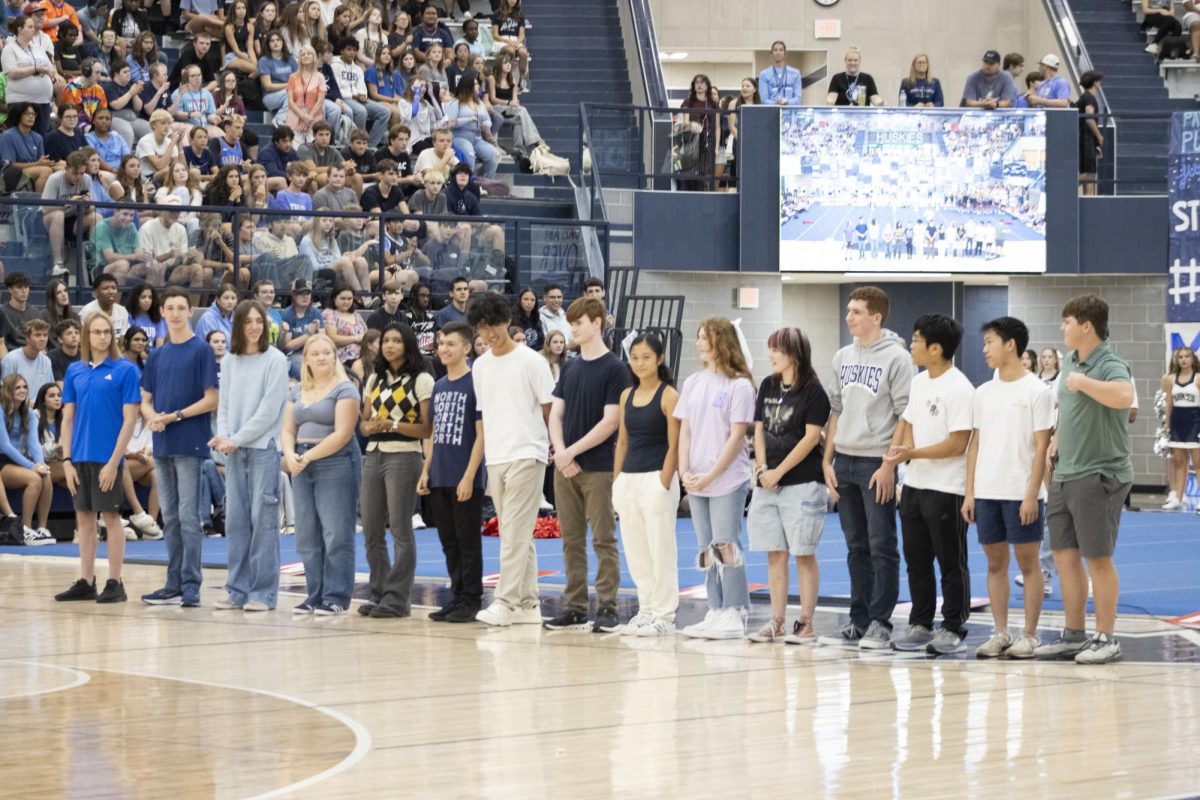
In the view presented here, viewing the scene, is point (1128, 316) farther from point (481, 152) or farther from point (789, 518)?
point (789, 518)

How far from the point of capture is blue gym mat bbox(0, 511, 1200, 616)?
520 inches

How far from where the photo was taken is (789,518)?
10.8 meters

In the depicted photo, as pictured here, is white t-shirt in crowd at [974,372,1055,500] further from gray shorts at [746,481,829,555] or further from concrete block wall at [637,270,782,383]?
concrete block wall at [637,270,782,383]

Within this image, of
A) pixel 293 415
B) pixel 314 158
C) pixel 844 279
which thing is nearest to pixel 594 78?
pixel 844 279

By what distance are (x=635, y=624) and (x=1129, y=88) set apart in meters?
20.6

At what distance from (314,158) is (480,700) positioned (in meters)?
14.6

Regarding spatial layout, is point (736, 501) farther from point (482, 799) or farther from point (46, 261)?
point (46, 261)

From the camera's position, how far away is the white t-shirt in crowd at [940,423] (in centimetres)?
1025

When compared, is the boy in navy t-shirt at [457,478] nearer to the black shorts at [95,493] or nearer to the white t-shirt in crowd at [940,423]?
the black shorts at [95,493]

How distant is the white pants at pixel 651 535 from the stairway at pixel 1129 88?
16523 mm

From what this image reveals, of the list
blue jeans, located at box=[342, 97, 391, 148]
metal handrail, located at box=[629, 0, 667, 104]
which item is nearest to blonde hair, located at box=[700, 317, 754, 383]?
blue jeans, located at box=[342, 97, 391, 148]

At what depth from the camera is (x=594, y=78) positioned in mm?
27844

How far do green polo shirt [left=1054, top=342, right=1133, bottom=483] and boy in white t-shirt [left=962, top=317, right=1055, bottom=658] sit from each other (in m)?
0.18

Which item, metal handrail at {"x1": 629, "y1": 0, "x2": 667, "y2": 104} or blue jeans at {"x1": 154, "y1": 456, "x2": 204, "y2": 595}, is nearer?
blue jeans at {"x1": 154, "y1": 456, "x2": 204, "y2": 595}
